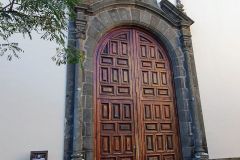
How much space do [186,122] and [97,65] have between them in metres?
1.89

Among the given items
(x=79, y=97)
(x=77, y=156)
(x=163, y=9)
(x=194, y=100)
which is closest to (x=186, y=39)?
(x=163, y=9)

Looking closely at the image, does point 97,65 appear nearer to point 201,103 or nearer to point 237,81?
point 201,103

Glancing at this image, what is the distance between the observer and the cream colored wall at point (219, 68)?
486 cm

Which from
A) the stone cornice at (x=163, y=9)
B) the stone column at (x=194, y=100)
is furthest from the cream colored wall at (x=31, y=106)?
the stone column at (x=194, y=100)

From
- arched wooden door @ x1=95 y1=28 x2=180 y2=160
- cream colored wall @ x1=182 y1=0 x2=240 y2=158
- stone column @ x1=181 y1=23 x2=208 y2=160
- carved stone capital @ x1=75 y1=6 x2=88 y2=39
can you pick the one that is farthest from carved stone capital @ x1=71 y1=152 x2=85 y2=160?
cream colored wall @ x1=182 y1=0 x2=240 y2=158

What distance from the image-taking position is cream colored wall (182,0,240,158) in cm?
486

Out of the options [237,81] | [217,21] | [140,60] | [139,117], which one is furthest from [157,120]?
[217,21]

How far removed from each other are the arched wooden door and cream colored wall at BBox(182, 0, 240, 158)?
804 mm

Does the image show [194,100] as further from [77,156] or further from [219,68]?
[77,156]

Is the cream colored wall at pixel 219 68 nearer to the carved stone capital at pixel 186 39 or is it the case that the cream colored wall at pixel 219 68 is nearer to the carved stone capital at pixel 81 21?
the carved stone capital at pixel 186 39

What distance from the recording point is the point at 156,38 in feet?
16.4

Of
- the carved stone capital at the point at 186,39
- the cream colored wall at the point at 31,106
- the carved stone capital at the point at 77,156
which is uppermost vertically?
the carved stone capital at the point at 186,39

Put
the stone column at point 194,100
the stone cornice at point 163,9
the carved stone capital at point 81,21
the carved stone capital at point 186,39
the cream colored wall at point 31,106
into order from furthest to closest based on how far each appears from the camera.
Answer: the carved stone capital at point 186,39
the stone cornice at point 163,9
the stone column at point 194,100
the carved stone capital at point 81,21
the cream colored wall at point 31,106

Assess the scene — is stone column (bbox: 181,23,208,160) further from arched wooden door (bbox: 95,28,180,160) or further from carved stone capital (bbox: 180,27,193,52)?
arched wooden door (bbox: 95,28,180,160)
